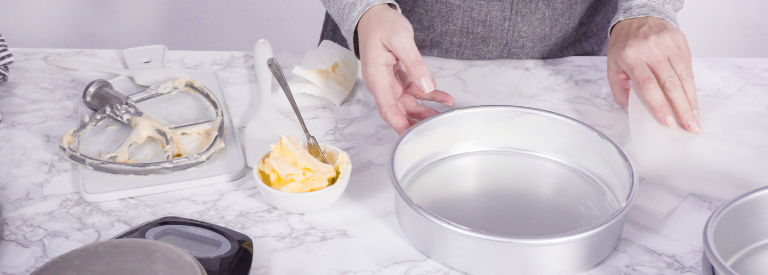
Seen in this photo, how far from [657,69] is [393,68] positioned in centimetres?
34

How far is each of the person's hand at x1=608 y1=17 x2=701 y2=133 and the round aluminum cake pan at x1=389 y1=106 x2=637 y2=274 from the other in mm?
159

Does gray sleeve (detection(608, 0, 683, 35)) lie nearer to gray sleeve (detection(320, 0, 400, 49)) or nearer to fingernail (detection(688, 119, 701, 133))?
fingernail (detection(688, 119, 701, 133))

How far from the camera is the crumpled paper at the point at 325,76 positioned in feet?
2.59

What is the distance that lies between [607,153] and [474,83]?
0.99 ft

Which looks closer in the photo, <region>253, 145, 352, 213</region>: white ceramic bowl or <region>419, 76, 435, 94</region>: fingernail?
<region>253, 145, 352, 213</region>: white ceramic bowl

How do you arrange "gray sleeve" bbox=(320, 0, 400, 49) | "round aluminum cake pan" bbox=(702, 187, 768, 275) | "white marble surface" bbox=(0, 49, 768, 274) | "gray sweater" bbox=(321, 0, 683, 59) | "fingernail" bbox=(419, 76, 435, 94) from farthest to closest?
"gray sweater" bbox=(321, 0, 683, 59) < "gray sleeve" bbox=(320, 0, 400, 49) < "fingernail" bbox=(419, 76, 435, 94) < "white marble surface" bbox=(0, 49, 768, 274) < "round aluminum cake pan" bbox=(702, 187, 768, 275)

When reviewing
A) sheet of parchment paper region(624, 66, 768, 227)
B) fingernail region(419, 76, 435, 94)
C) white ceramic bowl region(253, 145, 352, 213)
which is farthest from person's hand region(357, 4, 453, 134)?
sheet of parchment paper region(624, 66, 768, 227)

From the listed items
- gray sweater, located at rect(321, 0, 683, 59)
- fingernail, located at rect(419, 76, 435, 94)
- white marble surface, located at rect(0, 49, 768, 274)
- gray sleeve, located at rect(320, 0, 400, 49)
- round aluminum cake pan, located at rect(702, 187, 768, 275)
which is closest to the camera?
round aluminum cake pan, located at rect(702, 187, 768, 275)

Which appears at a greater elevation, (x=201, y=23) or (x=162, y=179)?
(x=162, y=179)

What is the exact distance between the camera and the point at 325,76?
79 cm

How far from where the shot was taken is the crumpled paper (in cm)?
79

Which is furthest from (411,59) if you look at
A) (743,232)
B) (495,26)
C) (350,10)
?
(743,232)

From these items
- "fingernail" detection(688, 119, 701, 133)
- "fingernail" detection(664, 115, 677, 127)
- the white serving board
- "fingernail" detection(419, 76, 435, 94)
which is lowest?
"fingernail" detection(688, 119, 701, 133)

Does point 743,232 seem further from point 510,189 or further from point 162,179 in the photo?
point 162,179
